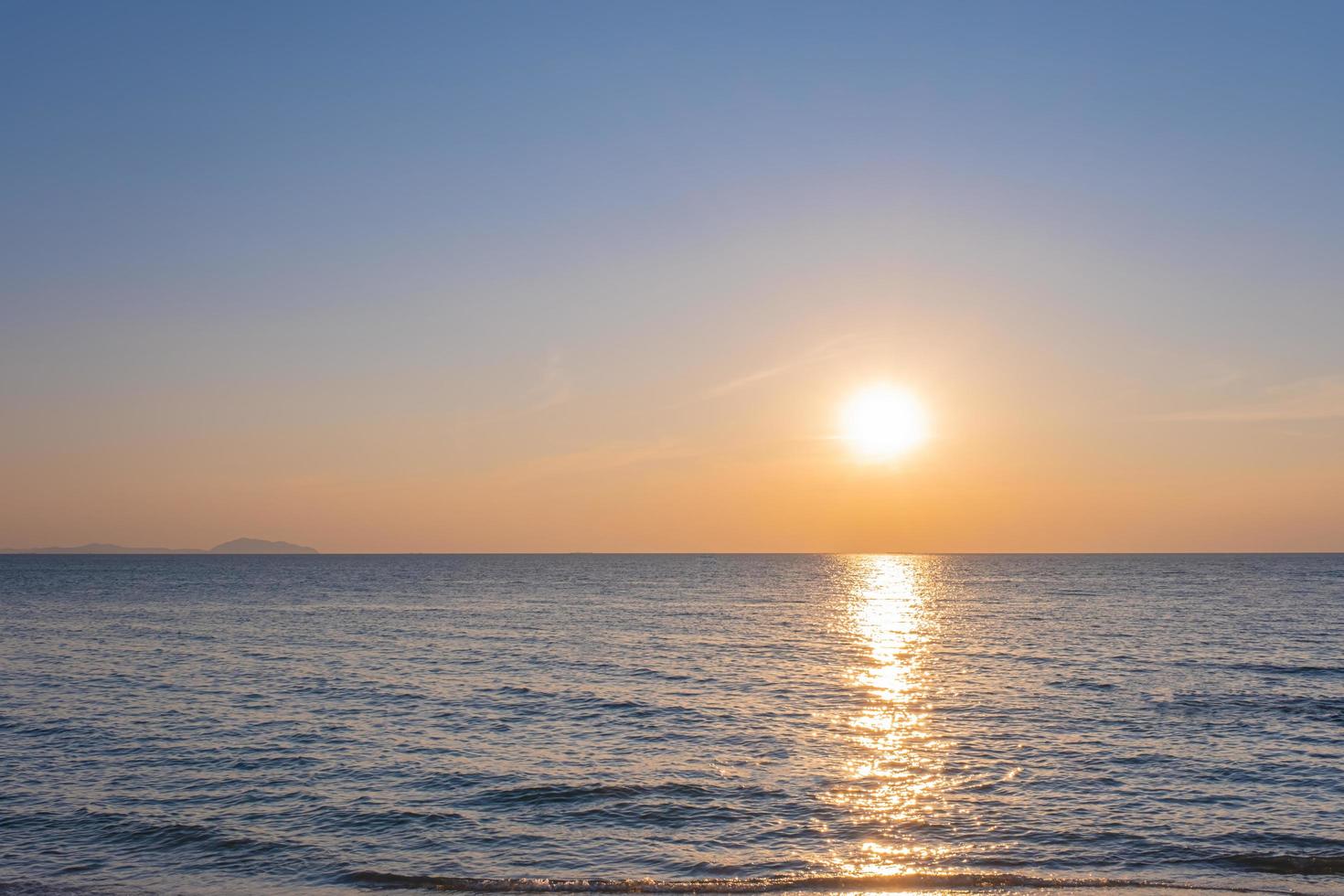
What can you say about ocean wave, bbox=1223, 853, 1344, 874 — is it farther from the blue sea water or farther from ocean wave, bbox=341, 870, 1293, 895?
ocean wave, bbox=341, 870, 1293, 895

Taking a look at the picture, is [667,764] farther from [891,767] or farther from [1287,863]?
[1287,863]

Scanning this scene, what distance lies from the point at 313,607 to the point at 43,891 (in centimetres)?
9037

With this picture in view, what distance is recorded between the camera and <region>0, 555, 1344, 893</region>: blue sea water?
20.8m

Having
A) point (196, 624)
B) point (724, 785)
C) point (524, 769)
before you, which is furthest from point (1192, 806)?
point (196, 624)

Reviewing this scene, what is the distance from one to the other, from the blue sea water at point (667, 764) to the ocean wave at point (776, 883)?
0.09 meters

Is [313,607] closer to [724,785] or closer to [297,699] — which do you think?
[297,699]

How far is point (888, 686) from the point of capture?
46000mm

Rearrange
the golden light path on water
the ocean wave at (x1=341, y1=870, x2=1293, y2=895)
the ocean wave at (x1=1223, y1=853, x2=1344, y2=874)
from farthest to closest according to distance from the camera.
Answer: the golden light path on water → the ocean wave at (x1=1223, y1=853, x2=1344, y2=874) → the ocean wave at (x1=341, y1=870, x2=1293, y2=895)

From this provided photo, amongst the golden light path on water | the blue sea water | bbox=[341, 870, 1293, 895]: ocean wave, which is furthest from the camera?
the golden light path on water

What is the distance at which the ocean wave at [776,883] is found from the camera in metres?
19.0

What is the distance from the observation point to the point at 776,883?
19.3 meters

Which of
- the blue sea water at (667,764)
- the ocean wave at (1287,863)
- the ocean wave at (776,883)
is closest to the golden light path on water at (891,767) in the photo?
the blue sea water at (667,764)

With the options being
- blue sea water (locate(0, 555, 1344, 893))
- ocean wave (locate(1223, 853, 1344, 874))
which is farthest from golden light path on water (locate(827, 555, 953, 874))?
ocean wave (locate(1223, 853, 1344, 874))

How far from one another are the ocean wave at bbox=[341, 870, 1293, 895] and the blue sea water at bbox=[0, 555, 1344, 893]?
0.09 metres
